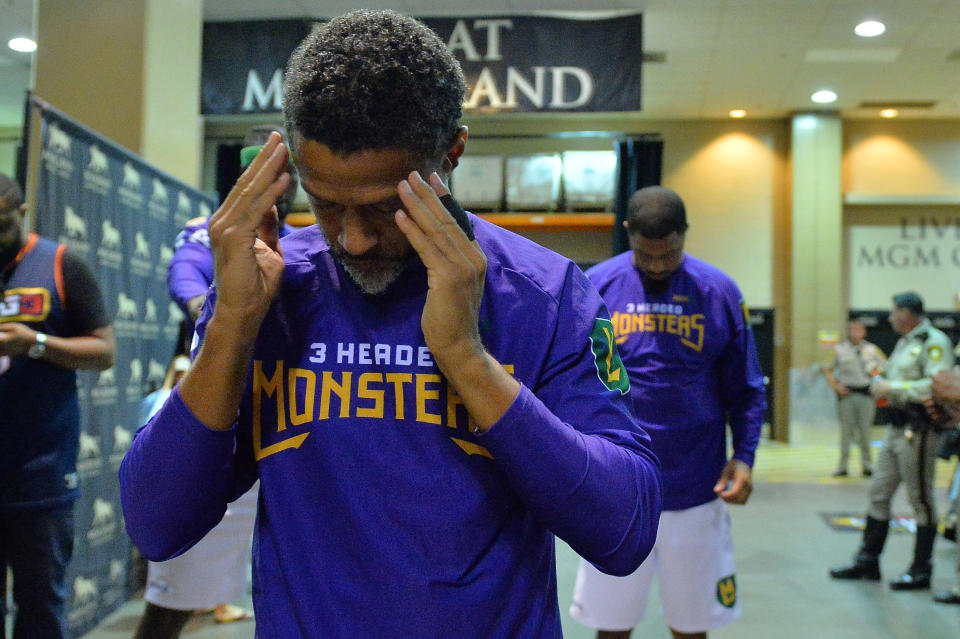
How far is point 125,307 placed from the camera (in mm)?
4137

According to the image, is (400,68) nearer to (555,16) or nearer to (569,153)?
(555,16)

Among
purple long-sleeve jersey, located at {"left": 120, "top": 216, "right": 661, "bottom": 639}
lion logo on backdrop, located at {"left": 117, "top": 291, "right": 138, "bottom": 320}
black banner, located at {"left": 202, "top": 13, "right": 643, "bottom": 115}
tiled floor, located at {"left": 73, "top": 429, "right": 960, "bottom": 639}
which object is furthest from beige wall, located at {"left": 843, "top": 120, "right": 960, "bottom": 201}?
purple long-sleeve jersey, located at {"left": 120, "top": 216, "right": 661, "bottom": 639}

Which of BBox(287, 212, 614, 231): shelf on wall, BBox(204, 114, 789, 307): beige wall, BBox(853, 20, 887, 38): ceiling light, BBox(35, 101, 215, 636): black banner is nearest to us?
BBox(35, 101, 215, 636): black banner

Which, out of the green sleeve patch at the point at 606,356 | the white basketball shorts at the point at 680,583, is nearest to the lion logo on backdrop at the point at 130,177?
the white basketball shorts at the point at 680,583

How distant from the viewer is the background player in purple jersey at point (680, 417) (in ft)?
9.75

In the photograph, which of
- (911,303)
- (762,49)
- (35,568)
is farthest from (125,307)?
(762,49)

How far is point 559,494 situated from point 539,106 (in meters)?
5.68

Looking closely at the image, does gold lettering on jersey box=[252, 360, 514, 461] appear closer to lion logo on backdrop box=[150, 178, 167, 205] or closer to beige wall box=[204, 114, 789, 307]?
lion logo on backdrop box=[150, 178, 167, 205]

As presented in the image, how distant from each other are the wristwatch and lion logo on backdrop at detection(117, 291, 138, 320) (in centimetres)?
164

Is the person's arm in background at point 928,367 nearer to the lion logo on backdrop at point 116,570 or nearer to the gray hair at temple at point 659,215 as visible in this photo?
the gray hair at temple at point 659,215

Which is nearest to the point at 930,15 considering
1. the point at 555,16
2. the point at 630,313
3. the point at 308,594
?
the point at 555,16

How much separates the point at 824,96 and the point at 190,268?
35.0ft

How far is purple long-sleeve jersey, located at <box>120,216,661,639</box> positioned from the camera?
93 centimetres

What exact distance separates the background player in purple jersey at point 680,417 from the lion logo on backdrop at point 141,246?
248 cm
